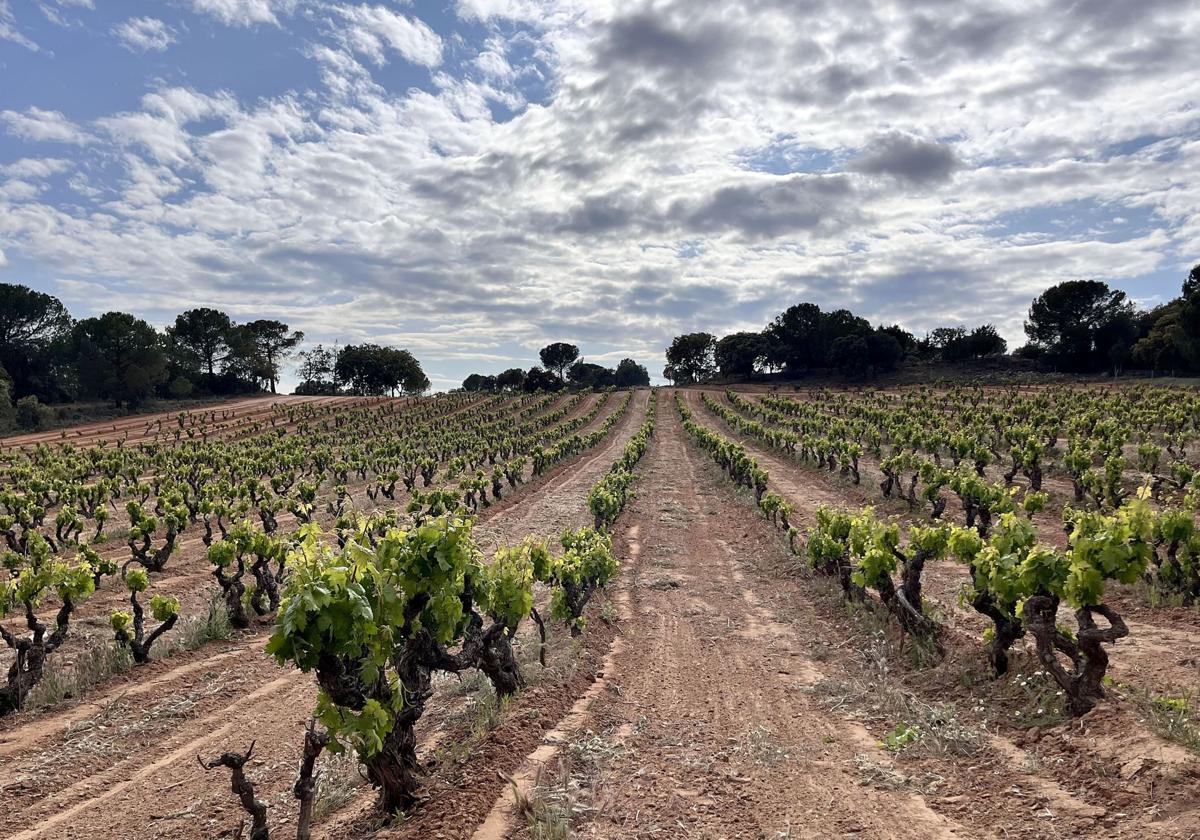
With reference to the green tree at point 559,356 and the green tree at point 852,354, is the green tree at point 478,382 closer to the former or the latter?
the green tree at point 559,356

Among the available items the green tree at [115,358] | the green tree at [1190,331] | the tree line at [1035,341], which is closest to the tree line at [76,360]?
the green tree at [115,358]

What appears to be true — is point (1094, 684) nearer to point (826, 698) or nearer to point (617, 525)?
point (826, 698)

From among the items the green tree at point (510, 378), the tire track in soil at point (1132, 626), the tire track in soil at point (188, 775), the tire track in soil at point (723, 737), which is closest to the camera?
the tire track in soil at point (723, 737)

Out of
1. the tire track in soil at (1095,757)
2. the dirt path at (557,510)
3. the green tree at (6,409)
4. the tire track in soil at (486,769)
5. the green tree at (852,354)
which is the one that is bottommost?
the dirt path at (557,510)

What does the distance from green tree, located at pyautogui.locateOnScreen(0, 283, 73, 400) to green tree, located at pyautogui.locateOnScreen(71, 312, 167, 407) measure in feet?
14.0

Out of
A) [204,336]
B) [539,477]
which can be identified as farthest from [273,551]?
[204,336]

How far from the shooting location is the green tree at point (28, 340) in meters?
75.6

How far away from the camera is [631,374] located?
168m

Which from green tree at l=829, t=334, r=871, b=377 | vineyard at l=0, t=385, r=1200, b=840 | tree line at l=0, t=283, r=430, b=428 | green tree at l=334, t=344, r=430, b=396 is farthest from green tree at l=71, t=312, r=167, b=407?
green tree at l=829, t=334, r=871, b=377

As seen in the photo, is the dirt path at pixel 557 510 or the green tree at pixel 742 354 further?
the green tree at pixel 742 354

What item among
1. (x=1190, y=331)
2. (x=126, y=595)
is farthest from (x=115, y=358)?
(x=1190, y=331)

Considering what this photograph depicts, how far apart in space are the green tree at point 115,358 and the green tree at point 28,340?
14.0 ft

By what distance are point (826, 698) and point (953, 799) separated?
280 cm

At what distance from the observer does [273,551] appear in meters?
14.4
